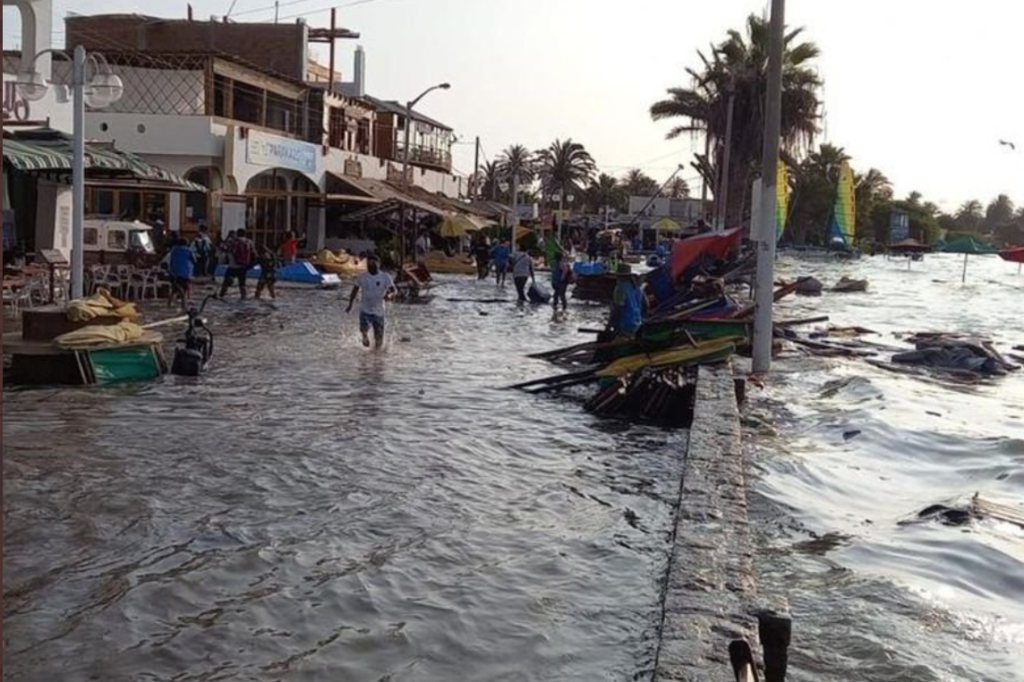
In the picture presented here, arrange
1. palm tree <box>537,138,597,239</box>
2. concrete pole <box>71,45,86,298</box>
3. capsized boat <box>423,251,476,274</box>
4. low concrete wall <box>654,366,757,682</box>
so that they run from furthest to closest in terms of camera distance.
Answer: palm tree <box>537,138,597,239</box> < capsized boat <box>423,251,476,274</box> < concrete pole <box>71,45,86,298</box> < low concrete wall <box>654,366,757,682</box>

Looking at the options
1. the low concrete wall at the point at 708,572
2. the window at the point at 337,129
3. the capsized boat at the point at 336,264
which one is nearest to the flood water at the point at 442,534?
the low concrete wall at the point at 708,572

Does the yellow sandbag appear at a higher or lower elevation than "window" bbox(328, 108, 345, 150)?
lower

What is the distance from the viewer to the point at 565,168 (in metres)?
91.8

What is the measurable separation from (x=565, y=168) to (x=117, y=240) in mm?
69174

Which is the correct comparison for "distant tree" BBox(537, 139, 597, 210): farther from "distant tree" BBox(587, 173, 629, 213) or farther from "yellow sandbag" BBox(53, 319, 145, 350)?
"yellow sandbag" BBox(53, 319, 145, 350)

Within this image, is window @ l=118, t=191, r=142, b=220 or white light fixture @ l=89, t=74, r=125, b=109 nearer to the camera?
white light fixture @ l=89, t=74, r=125, b=109

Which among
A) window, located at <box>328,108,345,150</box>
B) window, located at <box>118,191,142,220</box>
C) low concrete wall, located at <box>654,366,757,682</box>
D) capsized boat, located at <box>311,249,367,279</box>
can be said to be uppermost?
window, located at <box>328,108,345,150</box>

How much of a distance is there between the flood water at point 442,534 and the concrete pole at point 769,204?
1335 mm

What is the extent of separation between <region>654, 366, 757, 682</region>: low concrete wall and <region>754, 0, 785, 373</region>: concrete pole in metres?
5.60

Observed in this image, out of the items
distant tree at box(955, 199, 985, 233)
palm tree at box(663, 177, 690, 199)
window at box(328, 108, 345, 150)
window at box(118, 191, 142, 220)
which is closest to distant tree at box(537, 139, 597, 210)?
palm tree at box(663, 177, 690, 199)

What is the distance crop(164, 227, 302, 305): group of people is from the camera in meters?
20.6

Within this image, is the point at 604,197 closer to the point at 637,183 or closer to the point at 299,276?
the point at 637,183

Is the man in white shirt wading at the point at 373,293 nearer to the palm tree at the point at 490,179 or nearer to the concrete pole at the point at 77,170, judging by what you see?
the concrete pole at the point at 77,170

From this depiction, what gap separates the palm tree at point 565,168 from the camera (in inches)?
3615
